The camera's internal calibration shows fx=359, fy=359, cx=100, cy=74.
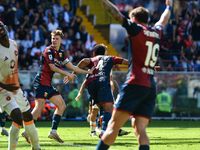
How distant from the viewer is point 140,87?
16.0 feet

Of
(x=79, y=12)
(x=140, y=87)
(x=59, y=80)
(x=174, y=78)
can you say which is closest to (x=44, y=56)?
(x=140, y=87)

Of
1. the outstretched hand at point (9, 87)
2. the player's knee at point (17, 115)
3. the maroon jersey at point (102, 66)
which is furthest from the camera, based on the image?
the maroon jersey at point (102, 66)

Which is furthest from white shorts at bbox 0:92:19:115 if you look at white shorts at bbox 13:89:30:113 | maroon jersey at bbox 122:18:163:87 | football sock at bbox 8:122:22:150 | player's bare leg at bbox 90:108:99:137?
player's bare leg at bbox 90:108:99:137

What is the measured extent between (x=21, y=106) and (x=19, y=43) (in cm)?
1272

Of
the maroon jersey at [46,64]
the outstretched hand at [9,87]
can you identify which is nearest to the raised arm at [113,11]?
the outstretched hand at [9,87]

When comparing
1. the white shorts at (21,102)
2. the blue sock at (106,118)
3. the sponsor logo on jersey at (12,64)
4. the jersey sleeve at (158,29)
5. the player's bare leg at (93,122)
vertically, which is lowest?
the player's bare leg at (93,122)

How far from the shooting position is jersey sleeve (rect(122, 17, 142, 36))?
4.76 meters

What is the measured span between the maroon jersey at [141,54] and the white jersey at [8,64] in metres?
1.91

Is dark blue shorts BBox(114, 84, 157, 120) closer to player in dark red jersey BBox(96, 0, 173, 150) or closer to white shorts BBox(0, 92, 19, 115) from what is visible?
player in dark red jersey BBox(96, 0, 173, 150)

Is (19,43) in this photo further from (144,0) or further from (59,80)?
(144,0)

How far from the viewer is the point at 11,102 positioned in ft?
18.4

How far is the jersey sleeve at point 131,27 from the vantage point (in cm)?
476

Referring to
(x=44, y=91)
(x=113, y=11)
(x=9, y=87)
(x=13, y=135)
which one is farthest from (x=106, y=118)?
(x=113, y=11)

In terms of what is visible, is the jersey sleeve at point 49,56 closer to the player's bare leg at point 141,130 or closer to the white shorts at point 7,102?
the white shorts at point 7,102
